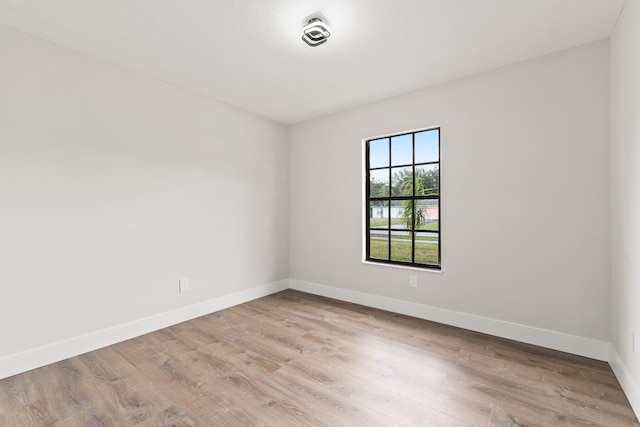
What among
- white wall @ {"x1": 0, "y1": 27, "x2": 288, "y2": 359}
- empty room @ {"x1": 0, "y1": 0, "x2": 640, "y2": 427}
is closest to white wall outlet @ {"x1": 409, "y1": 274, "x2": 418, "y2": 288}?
empty room @ {"x1": 0, "y1": 0, "x2": 640, "y2": 427}

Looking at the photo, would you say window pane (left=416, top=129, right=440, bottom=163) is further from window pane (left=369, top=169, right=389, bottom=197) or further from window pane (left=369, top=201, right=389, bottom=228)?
window pane (left=369, top=201, right=389, bottom=228)

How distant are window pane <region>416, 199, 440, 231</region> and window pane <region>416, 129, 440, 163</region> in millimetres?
484

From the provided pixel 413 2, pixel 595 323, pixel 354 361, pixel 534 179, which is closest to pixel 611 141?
pixel 534 179

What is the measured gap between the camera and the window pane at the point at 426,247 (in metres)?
3.34

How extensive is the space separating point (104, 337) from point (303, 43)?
2998mm

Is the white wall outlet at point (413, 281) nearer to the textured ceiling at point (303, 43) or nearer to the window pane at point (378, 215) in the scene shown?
the window pane at point (378, 215)

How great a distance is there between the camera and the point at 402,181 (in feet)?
11.8

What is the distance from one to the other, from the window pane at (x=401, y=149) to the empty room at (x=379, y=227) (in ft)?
0.12

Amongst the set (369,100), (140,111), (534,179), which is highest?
(369,100)

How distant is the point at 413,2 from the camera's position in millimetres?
1919

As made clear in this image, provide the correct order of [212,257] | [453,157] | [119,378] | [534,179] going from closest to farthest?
[119,378]
[534,179]
[453,157]
[212,257]

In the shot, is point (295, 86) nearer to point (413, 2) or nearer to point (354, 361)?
point (413, 2)

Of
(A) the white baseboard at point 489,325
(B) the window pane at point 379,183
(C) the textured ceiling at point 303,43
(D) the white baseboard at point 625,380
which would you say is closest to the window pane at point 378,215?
(B) the window pane at point 379,183

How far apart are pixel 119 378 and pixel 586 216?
3.72m
